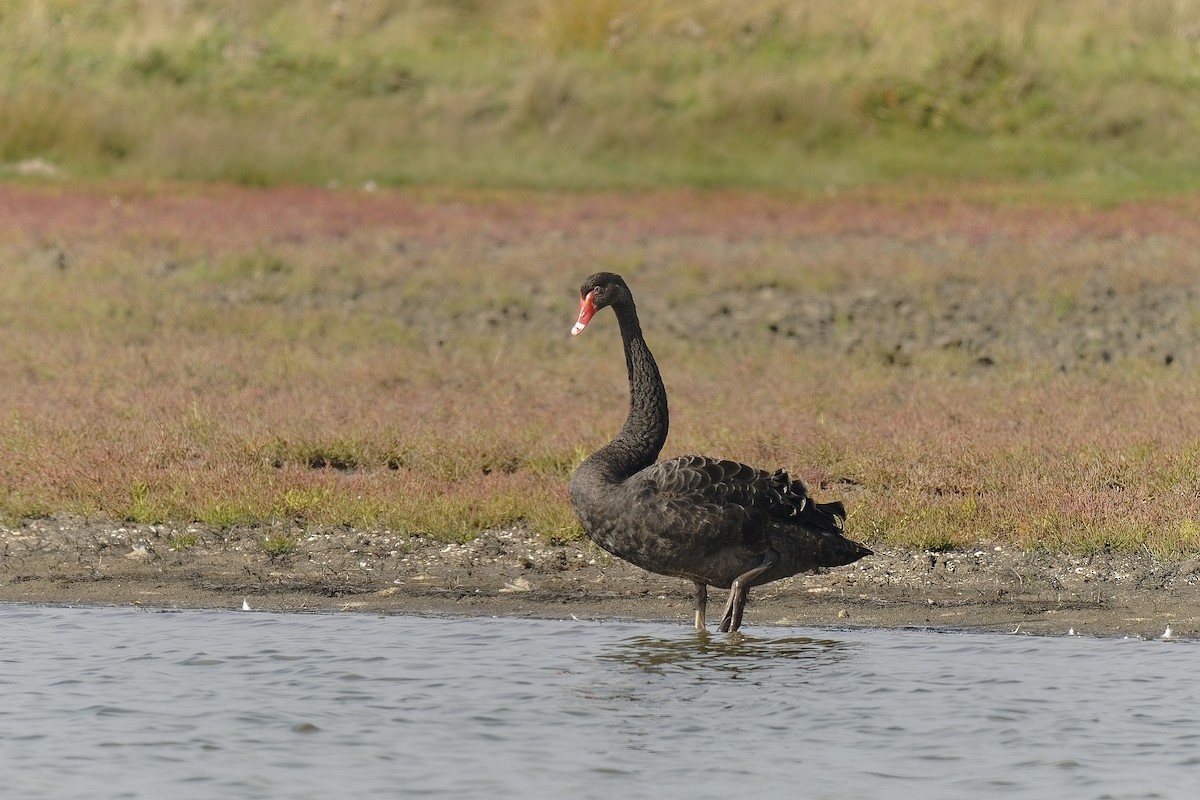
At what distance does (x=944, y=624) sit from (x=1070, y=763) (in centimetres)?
225

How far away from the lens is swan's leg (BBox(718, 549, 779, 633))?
9.54 meters

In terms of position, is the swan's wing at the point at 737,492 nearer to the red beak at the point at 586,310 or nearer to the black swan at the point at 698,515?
the black swan at the point at 698,515

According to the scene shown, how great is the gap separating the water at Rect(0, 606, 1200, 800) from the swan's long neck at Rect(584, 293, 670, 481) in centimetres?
92

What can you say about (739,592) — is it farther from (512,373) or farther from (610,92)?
(610,92)

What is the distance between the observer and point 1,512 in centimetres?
1177

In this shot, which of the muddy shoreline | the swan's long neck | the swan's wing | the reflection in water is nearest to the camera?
the reflection in water

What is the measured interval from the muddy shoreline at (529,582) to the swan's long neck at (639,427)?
0.95 m

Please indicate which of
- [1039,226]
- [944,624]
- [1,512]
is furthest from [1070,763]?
[1039,226]

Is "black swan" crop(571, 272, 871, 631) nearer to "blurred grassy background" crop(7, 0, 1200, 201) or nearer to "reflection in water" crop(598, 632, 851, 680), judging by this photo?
"reflection in water" crop(598, 632, 851, 680)

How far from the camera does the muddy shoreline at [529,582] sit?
1015 cm

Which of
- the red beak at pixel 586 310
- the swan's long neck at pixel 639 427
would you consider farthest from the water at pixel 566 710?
the red beak at pixel 586 310

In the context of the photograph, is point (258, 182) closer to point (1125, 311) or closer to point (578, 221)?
point (578, 221)

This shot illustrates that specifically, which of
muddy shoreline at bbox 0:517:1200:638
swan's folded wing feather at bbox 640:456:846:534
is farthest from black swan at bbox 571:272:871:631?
muddy shoreline at bbox 0:517:1200:638

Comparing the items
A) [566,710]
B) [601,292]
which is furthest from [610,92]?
[566,710]
